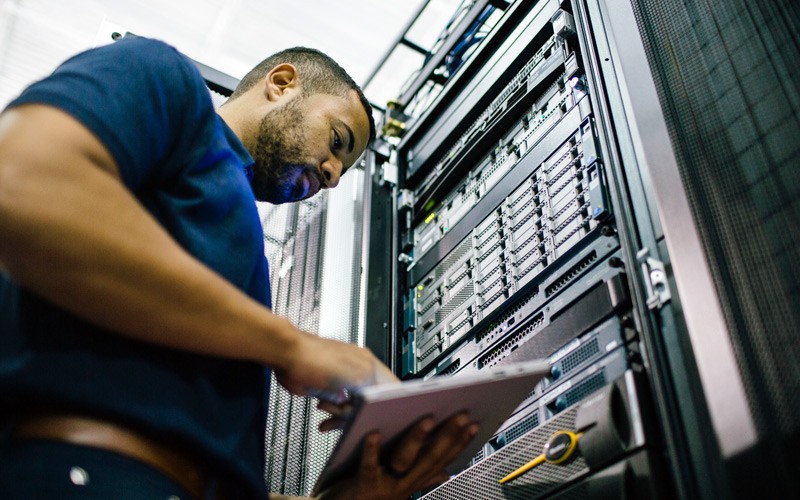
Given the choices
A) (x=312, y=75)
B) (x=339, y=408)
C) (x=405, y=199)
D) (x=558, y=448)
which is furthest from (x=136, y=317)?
(x=405, y=199)

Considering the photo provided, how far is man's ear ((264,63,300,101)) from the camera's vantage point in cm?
157

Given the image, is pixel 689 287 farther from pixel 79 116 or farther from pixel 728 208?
pixel 79 116

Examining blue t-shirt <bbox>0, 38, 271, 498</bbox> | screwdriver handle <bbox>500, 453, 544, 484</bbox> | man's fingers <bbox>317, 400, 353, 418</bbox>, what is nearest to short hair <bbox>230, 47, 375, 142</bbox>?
blue t-shirt <bbox>0, 38, 271, 498</bbox>

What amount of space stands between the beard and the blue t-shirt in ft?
1.22

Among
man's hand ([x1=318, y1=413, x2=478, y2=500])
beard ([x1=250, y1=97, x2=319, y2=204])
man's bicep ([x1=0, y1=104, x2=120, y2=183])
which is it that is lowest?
man's hand ([x1=318, y1=413, x2=478, y2=500])

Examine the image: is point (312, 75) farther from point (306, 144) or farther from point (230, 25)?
point (230, 25)

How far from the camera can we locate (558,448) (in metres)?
1.16

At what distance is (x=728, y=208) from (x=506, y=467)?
23.5 inches

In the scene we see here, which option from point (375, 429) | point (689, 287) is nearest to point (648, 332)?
point (689, 287)

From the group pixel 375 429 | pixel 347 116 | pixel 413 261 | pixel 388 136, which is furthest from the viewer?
pixel 388 136

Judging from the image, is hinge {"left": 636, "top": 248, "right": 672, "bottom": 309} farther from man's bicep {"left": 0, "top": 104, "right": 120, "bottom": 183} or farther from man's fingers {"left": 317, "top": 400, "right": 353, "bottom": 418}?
man's bicep {"left": 0, "top": 104, "right": 120, "bottom": 183}

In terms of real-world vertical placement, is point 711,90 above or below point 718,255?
above

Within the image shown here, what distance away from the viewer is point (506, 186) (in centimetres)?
169

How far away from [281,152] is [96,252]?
0.77 meters
